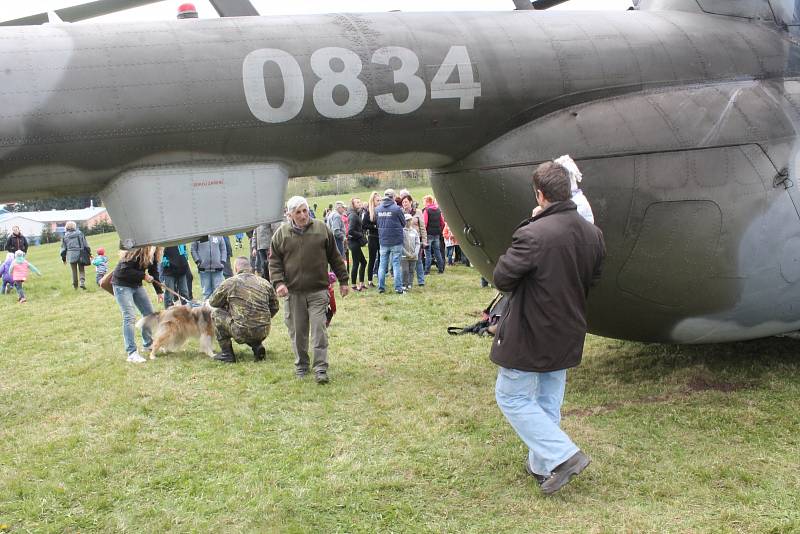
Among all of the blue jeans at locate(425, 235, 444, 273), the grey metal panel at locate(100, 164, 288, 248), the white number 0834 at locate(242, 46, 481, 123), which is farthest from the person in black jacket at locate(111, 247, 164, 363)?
the blue jeans at locate(425, 235, 444, 273)

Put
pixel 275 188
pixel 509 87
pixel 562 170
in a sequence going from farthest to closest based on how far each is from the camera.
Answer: pixel 509 87, pixel 275 188, pixel 562 170

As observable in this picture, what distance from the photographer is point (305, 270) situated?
6.83m

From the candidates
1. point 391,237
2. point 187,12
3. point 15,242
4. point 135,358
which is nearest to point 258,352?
point 135,358

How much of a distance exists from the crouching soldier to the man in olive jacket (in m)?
4.29

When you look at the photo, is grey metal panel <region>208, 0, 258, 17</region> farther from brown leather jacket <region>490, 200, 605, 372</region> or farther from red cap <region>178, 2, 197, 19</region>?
brown leather jacket <region>490, 200, 605, 372</region>

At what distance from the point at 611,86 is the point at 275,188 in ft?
9.26

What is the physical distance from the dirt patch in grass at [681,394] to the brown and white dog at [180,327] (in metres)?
4.72

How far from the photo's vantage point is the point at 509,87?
208 inches

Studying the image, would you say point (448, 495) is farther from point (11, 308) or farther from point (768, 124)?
point (11, 308)

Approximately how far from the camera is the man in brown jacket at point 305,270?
22.3 feet

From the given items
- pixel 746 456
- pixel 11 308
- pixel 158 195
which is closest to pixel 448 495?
pixel 746 456

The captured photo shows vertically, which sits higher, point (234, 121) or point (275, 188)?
point (234, 121)

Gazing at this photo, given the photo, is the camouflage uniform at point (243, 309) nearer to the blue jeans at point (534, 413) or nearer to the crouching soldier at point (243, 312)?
the crouching soldier at point (243, 312)

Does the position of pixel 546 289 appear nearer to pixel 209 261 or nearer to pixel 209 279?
pixel 209 261
